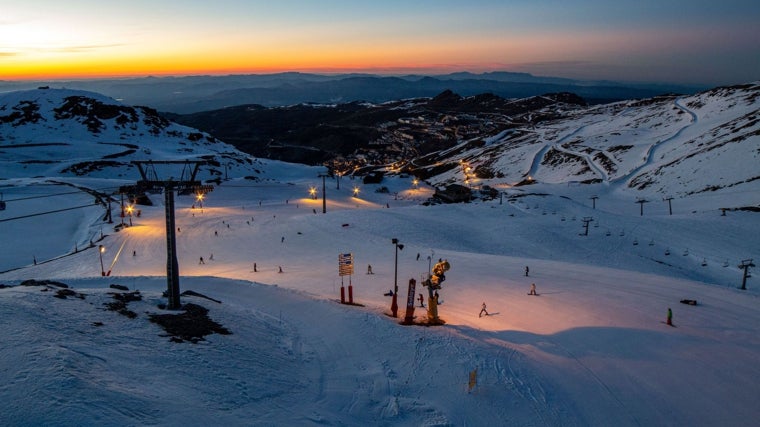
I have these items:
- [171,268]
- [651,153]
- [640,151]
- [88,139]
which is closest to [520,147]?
[640,151]

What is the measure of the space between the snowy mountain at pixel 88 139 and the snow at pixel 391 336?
181 feet

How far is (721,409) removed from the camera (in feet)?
51.5

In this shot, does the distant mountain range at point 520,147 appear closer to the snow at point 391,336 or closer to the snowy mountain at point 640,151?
the snowy mountain at point 640,151

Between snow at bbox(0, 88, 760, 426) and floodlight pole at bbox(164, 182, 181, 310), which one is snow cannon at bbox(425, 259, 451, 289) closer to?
snow at bbox(0, 88, 760, 426)

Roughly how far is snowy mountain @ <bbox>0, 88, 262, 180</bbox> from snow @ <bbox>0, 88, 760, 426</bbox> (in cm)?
5524

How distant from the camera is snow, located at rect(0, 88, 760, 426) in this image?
12.1 metres

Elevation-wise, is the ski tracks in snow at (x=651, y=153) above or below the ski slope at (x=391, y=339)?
above

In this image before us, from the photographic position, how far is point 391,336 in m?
19.6

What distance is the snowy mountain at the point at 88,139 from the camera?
95625 mm

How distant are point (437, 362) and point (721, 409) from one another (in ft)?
32.9

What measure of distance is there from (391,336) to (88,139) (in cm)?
12577

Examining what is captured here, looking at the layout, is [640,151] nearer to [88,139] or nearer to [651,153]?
[651,153]

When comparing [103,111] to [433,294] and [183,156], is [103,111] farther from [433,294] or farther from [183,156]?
[433,294]

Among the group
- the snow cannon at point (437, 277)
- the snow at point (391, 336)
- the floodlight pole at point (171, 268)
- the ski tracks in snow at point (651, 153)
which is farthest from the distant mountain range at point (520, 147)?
the floodlight pole at point (171, 268)
